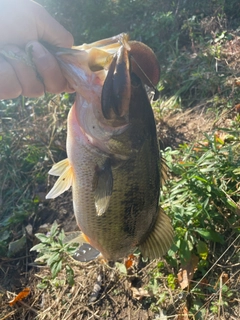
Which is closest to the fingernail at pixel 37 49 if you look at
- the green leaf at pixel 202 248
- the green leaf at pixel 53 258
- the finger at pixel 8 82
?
the finger at pixel 8 82

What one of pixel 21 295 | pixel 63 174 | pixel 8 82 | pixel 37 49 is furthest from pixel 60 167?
pixel 21 295

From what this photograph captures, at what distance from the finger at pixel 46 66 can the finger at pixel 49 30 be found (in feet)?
0.51

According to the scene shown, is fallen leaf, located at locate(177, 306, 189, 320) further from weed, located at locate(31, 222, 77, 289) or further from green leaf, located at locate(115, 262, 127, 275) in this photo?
weed, located at locate(31, 222, 77, 289)

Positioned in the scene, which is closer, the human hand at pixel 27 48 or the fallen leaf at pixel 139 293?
the human hand at pixel 27 48

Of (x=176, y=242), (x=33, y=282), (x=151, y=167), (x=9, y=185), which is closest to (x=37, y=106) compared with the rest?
(x=9, y=185)

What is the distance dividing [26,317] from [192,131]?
251 centimetres

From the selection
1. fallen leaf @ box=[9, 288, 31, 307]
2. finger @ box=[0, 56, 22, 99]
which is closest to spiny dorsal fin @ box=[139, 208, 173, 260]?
finger @ box=[0, 56, 22, 99]

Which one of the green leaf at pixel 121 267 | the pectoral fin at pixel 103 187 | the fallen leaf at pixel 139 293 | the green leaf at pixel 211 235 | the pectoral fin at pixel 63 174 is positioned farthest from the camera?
the green leaf at pixel 121 267

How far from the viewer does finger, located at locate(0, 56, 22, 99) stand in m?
1.82

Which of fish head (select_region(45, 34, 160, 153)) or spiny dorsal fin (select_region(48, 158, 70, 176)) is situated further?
spiny dorsal fin (select_region(48, 158, 70, 176))

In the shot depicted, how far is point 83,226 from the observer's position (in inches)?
83.9

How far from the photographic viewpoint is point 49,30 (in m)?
1.94

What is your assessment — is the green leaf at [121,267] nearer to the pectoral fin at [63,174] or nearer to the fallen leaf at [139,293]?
the fallen leaf at [139,293]

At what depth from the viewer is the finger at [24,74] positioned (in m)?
1.80
